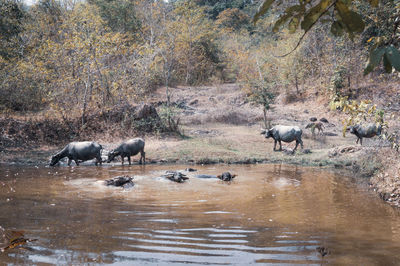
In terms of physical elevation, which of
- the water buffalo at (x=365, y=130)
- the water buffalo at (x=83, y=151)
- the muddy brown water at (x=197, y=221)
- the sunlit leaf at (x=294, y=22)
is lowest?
the muddy brown water at (x=197, y=221)

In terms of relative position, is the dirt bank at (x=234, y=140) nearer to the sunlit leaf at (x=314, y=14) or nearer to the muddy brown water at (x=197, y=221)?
the muddy brown water at (x=197, y=221)

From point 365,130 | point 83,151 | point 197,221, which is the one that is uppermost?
point 365,130

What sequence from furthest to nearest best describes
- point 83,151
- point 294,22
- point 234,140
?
point 234,140, point 83,151, point 294,22

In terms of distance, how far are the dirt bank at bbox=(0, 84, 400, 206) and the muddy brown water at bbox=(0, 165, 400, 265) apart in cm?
212

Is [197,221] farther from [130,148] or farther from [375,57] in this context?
[130,148]

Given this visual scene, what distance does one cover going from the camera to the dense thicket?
54.4ft

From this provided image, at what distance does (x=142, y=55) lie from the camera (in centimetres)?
1931

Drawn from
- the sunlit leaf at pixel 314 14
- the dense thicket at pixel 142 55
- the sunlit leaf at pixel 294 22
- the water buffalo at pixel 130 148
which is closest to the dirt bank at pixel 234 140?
the water buffalo at pixel 130 148

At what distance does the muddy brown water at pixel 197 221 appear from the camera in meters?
4.52

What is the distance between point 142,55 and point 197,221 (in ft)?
47.4

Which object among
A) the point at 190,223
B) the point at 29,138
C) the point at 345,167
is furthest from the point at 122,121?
the point at 190,223

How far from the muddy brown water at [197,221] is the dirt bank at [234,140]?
212 centimetres

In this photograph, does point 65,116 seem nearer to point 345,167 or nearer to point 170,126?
point 170,126

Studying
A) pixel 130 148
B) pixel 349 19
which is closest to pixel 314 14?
pixel 349 19
